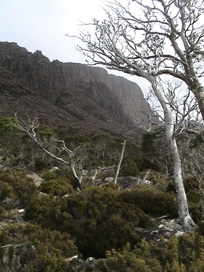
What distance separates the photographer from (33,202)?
20.4ft

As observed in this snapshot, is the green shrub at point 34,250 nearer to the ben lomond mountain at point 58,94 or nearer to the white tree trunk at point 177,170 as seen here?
the white tree trunk at point 177,170

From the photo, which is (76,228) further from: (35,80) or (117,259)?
(35,80)

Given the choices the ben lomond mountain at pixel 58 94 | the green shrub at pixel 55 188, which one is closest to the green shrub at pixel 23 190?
the green shrub at pixel 55 188

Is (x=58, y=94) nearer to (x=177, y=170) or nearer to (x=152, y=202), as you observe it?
(x=152, y=202)

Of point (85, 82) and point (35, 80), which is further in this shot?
point (85, 82)

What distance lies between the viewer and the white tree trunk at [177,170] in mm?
4919

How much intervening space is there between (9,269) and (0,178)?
718 cm

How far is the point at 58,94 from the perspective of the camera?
8850cm

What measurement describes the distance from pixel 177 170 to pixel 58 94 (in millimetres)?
86057

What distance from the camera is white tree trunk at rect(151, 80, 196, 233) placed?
4919 mm

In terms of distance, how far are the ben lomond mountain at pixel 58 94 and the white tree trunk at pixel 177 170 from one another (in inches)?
1659

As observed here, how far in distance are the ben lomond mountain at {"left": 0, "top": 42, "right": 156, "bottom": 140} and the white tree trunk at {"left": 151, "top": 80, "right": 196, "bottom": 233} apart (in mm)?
42139

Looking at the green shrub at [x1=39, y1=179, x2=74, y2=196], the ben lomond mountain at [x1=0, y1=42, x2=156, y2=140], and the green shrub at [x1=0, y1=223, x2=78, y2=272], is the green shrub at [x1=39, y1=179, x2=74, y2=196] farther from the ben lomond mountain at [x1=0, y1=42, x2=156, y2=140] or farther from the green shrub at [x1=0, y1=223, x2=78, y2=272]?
the ben lomond mountain at [x1=0, y1=42, x2=156, y2=140]

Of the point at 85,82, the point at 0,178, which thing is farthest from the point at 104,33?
the point at 85,82
